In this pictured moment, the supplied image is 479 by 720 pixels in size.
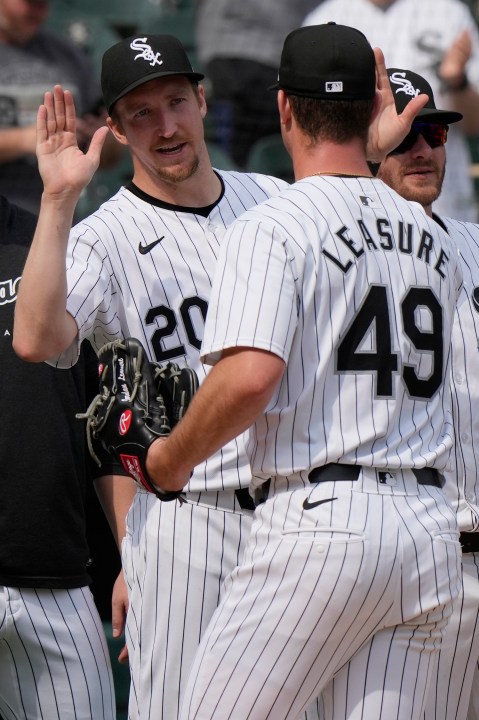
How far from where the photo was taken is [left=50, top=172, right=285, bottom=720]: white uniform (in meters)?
2.87

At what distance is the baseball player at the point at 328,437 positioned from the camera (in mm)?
2305

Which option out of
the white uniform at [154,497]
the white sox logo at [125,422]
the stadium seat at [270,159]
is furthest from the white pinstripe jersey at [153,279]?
the stadium seat at [270,159]

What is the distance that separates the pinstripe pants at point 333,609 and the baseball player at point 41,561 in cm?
63

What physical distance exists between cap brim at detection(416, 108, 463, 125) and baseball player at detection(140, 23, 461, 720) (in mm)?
858

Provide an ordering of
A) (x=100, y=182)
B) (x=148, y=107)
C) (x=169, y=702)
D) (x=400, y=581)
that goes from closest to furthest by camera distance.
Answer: (x=400, y=581), (x=169, y=702), (x=148, y=107), (x=100, y=182)

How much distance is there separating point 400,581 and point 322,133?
2.95ft

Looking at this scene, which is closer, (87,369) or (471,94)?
(87,369)

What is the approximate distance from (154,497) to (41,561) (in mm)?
313

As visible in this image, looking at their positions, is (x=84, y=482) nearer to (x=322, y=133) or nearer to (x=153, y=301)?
(x=153, y=301)

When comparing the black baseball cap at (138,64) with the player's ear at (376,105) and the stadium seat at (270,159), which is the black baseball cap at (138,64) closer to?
the player's ear at (376,105)

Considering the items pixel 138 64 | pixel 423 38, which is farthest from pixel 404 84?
pixel 423 38

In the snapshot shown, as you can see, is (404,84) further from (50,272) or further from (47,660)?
(47,660)

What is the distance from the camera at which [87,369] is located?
10.7 feet

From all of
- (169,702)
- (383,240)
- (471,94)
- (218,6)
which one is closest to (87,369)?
(169,702)
